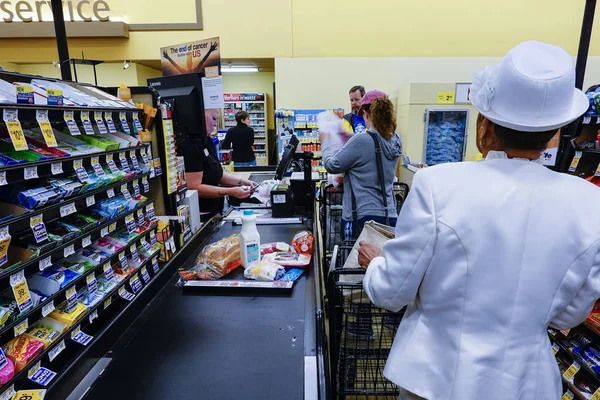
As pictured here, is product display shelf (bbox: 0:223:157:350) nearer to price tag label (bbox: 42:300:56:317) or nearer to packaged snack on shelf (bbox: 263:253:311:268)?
price tag label (bbox: 42:300:56:317)

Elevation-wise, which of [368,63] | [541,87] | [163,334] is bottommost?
[163,334]

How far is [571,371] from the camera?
6.82 feet

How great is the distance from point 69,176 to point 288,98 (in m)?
6.27

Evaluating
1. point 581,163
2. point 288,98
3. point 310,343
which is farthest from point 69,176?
point 288,98

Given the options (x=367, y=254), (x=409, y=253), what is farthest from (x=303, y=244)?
(x=409, y=253)

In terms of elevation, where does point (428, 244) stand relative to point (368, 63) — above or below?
below

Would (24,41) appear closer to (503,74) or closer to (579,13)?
(503,74)

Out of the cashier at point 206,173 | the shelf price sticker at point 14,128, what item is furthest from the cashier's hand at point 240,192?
the shelf price sticker at point 14,128

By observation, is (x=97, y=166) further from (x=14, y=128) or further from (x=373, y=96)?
(x=373, y=96)

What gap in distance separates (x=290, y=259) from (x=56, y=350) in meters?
1.02

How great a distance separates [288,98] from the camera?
748 cm

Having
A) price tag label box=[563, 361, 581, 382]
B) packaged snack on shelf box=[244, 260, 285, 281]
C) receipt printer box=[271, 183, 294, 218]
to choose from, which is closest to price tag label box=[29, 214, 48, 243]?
packaged snack on shelf box=[244, 260, 285, 281]

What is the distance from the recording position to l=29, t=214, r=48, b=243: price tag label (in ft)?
4.31

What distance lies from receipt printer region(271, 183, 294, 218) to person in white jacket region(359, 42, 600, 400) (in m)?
1.51
